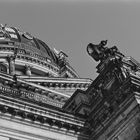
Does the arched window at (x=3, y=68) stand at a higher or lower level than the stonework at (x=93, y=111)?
higher

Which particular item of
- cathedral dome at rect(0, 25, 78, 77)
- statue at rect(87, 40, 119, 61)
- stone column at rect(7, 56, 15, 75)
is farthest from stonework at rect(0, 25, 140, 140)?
cathedral dome at rect(0, 25, 78, 77)

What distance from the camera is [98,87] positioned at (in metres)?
16.5

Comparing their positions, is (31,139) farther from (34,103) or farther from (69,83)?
(69,83)

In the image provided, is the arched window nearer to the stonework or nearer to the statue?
the statue

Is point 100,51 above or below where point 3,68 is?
below

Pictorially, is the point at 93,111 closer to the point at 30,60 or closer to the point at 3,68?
the point at 3,68

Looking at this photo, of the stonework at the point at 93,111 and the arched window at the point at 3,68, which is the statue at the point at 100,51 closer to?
the stonework at the point at 93,111

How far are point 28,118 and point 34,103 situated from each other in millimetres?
650

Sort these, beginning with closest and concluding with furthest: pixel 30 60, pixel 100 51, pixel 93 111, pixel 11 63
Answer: pixel 93 111, pixel 100 51, pixel 11 63, pixel 30 60

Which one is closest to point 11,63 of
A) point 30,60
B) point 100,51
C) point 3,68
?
point 3,68

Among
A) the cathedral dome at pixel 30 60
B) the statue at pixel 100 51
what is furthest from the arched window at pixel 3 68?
the statue at pixel 100 51

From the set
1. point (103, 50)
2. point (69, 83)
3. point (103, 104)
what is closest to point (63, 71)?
point (69, 83)

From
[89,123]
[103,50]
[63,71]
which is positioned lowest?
[89,123]

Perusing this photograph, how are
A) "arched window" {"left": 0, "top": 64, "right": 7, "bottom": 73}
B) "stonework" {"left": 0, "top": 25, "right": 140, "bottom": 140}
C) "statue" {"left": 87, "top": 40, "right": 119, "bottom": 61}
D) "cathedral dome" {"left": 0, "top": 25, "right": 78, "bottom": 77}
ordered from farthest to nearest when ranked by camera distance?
"cathedral dome" {"left": 0, "top": 25, "right": 78, "bottom": 77} → "arched window" {"left": 0, "top": 64, "right": 7, "bottom": 73} → "statue" {"left": 87, "top": 40, "right": 119, "bottom": 61} → "stonework" {"left": 0, "top": 25, "right": 140, "bottom": 140}
